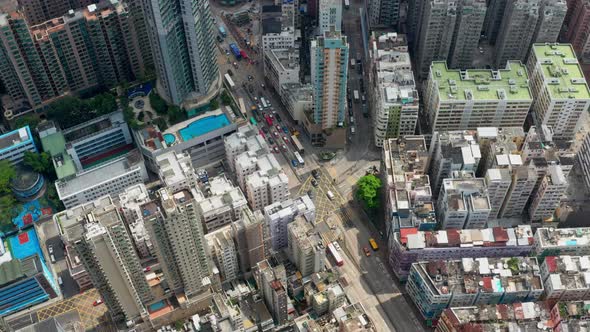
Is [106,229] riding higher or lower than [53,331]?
higher

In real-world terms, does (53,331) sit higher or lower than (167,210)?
lower

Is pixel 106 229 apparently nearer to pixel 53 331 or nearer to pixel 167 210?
pixel 167 210

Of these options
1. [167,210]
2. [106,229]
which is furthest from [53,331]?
[167,210]
